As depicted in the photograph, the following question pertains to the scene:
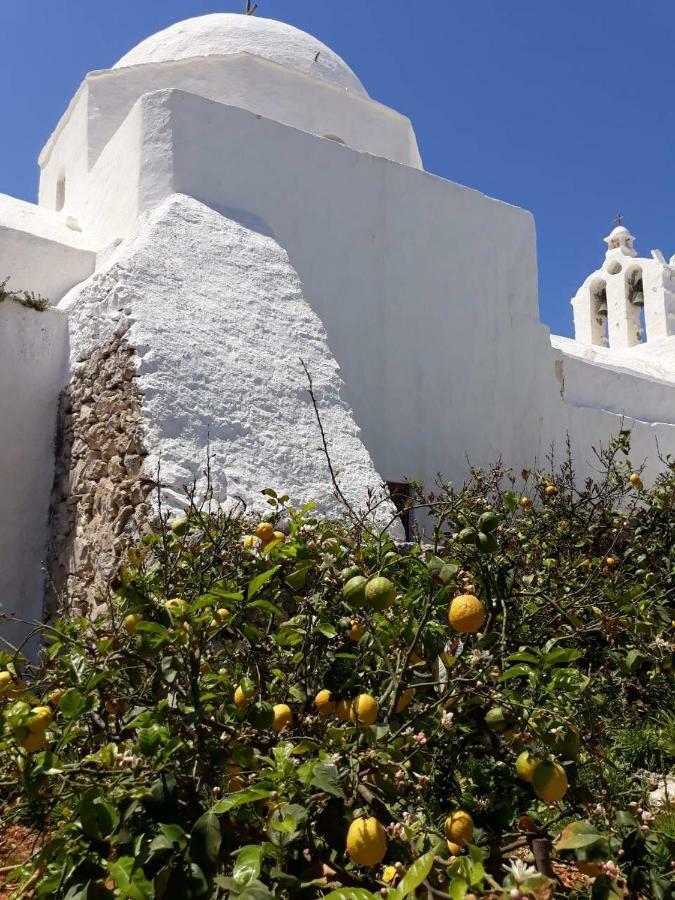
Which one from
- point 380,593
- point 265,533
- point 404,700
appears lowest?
point 404,700

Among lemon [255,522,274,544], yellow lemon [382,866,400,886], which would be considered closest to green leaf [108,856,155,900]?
yellow lemon [382,866,400,886]

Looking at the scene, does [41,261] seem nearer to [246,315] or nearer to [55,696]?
[246,315]

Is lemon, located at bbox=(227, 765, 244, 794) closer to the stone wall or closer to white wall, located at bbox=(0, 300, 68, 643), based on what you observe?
the stone wall

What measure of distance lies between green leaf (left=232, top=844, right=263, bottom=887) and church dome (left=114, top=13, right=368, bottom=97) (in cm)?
978

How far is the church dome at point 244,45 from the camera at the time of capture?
32.2 ft

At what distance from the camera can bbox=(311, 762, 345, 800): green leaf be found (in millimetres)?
1276

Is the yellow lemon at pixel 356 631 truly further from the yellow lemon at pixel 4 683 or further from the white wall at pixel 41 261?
the white wall at pixel 41 261

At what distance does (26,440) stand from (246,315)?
1.78 meters

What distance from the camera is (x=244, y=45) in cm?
991

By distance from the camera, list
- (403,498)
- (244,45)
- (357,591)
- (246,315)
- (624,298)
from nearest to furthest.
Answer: (357,591), (246,315), (403,498), (244,45), (624,298)

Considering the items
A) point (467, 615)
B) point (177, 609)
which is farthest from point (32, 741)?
point (467, 615)

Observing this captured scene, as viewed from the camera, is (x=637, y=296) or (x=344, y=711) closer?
(x=344, y=711)

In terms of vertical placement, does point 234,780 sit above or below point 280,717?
below

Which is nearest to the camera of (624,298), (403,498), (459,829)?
(459,829)
